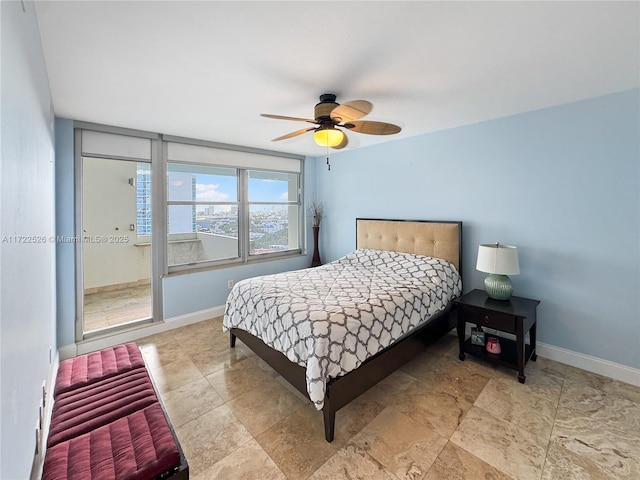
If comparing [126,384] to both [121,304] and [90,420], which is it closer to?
[90,420]

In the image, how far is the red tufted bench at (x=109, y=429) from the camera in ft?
4.26

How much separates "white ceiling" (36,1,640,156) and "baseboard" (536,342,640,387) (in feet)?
7.27

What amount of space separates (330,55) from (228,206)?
2855mm

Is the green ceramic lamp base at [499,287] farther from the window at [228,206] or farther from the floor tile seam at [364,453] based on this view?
the window at [228,206]

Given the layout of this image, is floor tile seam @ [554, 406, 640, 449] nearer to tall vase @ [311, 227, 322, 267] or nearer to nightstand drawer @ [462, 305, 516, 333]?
nightstand drawer @ [462, 305, 516, 333]

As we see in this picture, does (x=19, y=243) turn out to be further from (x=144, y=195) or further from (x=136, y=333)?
(x=144, y=195)

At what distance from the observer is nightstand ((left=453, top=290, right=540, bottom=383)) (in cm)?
235

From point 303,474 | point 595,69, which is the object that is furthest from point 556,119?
point 303,474

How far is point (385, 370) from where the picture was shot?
7.25 ft

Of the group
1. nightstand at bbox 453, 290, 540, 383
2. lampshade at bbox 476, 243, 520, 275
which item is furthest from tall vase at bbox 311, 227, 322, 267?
lampshade at bbox 476, 243, 520, 275

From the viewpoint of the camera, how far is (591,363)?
250 centimetres

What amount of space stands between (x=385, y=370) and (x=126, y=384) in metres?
1.82

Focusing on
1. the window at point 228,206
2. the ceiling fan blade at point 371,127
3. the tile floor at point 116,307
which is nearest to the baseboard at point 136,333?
→ the tile floor at point 116,307

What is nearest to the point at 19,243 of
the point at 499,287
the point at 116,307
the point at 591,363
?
the point at 499,287
